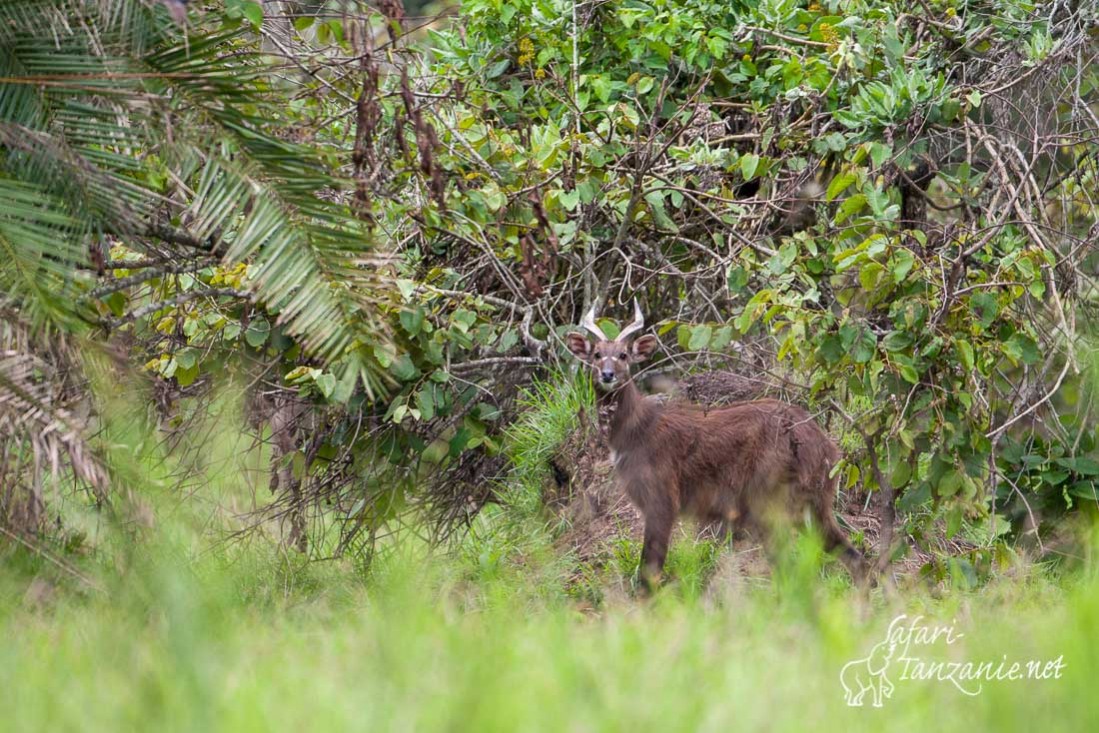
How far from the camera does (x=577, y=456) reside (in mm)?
8000

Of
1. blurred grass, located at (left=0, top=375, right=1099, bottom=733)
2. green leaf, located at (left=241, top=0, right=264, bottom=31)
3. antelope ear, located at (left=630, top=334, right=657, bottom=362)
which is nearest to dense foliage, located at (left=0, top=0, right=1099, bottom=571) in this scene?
green leaf, located at (left=241, top=0, right=264, bottom=31)

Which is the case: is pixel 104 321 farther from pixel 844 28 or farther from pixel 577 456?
pixel 844 28

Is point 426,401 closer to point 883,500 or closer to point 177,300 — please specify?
point 177,300

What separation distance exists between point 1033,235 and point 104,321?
4968mm

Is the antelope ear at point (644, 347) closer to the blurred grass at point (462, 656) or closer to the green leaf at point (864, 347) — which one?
the green leaf at point (864, 347)

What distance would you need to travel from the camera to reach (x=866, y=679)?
4262 millimetres

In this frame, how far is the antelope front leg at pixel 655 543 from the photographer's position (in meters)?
7.71

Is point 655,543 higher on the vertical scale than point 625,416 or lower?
lower

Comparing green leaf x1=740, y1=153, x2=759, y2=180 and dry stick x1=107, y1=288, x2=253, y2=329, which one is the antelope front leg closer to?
green leaf x1=740, y1=153, x2=759, y2=180

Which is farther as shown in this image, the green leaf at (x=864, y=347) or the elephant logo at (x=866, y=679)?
the green leaf at (x=864, y=347)

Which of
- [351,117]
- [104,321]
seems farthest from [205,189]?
[351,117]

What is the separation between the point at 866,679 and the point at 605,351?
151 inches

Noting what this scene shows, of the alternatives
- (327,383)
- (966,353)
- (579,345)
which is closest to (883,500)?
(966,353)

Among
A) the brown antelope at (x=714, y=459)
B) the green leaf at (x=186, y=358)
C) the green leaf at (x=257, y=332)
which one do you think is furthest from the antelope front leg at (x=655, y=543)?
the green leaf at (x=186, y=358)
